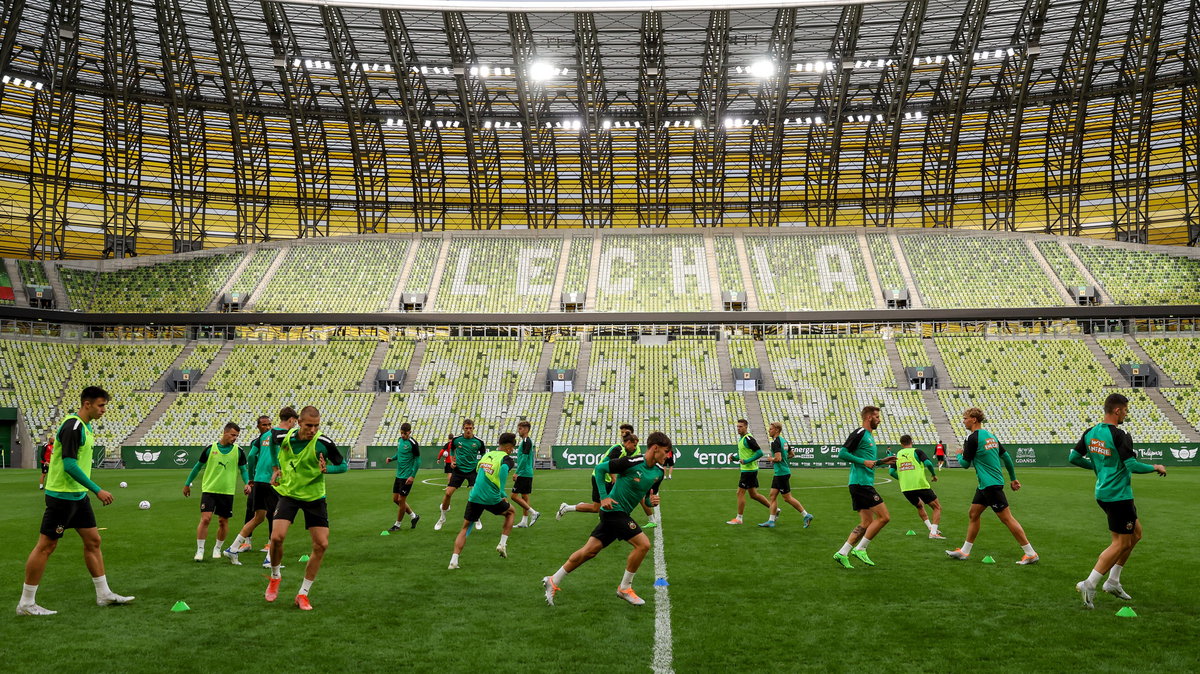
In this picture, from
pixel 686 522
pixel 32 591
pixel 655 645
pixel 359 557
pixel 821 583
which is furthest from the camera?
pixel 686 522

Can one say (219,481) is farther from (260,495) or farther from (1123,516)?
(1123,516)

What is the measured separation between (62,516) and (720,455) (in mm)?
37202

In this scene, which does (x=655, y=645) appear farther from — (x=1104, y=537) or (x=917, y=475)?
(x=1104, y=537)

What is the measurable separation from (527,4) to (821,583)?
39536mm

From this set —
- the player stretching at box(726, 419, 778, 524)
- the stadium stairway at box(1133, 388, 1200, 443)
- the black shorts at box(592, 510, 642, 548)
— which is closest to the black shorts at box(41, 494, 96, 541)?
the black shorts at box(592, 510, 642, 548)

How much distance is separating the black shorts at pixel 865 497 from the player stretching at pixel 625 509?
14.1 feet

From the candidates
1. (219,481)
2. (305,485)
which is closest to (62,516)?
(305,485)

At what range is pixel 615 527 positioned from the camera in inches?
400

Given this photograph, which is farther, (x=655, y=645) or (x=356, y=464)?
(x=356, y=464)

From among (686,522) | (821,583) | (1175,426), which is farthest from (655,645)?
(1175,426)

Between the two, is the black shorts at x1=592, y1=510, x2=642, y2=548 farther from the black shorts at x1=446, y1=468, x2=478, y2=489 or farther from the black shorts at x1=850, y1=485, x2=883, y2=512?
the black shorts at x1=446, y1=468, x2=478, y2=489

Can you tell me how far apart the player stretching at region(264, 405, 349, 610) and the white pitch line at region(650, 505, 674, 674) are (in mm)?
3871

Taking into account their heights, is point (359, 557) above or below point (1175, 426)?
below

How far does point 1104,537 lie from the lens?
52.9 ft
